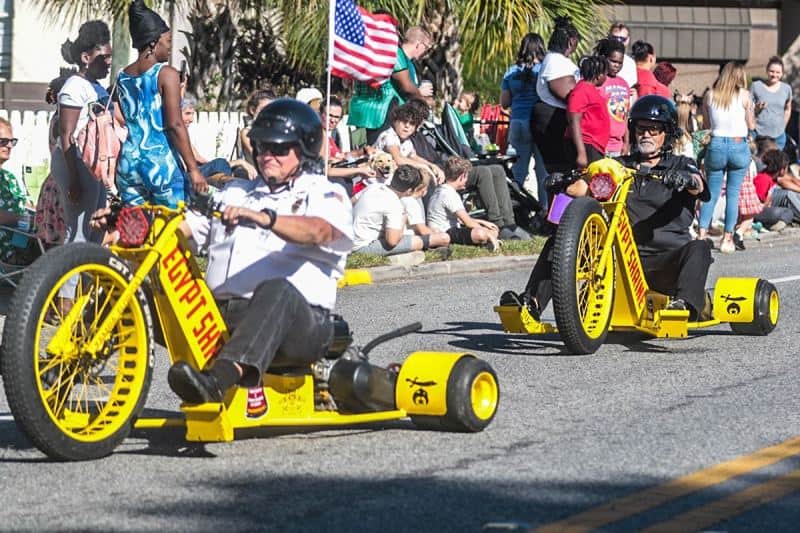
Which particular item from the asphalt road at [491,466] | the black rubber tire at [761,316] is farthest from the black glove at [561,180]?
the black rubber tire at [761,316]

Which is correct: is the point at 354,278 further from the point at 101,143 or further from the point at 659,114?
the point at 659,114

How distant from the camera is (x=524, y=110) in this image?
16203 mm

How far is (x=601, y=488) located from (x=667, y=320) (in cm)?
364

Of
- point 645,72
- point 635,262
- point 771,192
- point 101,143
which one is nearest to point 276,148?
point 101,143

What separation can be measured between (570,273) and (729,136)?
7.81 metres

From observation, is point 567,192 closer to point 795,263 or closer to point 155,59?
point 155,59

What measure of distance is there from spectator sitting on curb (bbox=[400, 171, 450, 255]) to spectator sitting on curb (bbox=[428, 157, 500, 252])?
0.83ft

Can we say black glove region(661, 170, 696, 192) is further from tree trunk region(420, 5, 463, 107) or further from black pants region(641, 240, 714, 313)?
tree trunk region(420, 5, 463, 107)

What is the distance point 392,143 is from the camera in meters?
15.3

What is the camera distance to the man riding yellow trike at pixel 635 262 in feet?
29.4

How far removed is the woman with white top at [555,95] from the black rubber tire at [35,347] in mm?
8709

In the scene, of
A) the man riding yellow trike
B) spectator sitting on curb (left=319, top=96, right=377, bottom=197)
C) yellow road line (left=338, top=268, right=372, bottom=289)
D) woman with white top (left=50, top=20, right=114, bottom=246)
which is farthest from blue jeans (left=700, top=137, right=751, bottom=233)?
yellow road line (left=338, top=268, right=372, bottom=289)

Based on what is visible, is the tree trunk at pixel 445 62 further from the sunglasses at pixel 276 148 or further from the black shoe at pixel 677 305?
the sunglasses at pixel 276 148

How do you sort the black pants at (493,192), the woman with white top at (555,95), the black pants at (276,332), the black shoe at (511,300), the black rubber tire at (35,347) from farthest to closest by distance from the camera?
the black pants at (493,192), the woman with white top at (555,95), the black shoe at (511,300), the black pants at (276,332), the black rubber tire at (35,347)
